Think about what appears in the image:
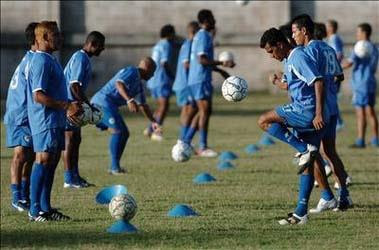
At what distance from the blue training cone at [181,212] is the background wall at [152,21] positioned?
2439 cm

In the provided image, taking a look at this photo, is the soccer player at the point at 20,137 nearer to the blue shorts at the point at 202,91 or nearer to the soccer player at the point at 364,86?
the blue shorts at the point at 202,91

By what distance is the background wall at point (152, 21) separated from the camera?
36312mm

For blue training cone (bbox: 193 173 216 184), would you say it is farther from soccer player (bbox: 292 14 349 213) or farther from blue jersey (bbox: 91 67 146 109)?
soccer player (bbox: 292 14 349 213)

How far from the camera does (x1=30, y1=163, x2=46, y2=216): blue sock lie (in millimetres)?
11594

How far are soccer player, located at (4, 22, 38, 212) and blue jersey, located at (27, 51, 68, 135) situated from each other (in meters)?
0.68

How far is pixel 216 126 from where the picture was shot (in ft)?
Answer: 84.3

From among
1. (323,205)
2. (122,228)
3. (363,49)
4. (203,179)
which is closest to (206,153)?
(363,49)

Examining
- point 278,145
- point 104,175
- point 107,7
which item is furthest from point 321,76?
point 107,7

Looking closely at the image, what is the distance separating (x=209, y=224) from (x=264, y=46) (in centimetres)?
173

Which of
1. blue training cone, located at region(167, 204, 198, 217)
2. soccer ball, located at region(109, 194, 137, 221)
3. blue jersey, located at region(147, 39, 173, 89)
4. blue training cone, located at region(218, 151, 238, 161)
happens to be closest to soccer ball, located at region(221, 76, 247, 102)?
blue training cone, located at region(167, 204, 198, 217)

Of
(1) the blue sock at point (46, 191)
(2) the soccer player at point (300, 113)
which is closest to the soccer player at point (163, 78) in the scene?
(1) the blue sock at point (46, 191)

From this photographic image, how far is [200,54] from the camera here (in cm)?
1855

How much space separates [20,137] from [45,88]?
128 centimetres

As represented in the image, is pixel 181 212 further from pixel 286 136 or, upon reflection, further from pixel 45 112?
pixel 45 112
